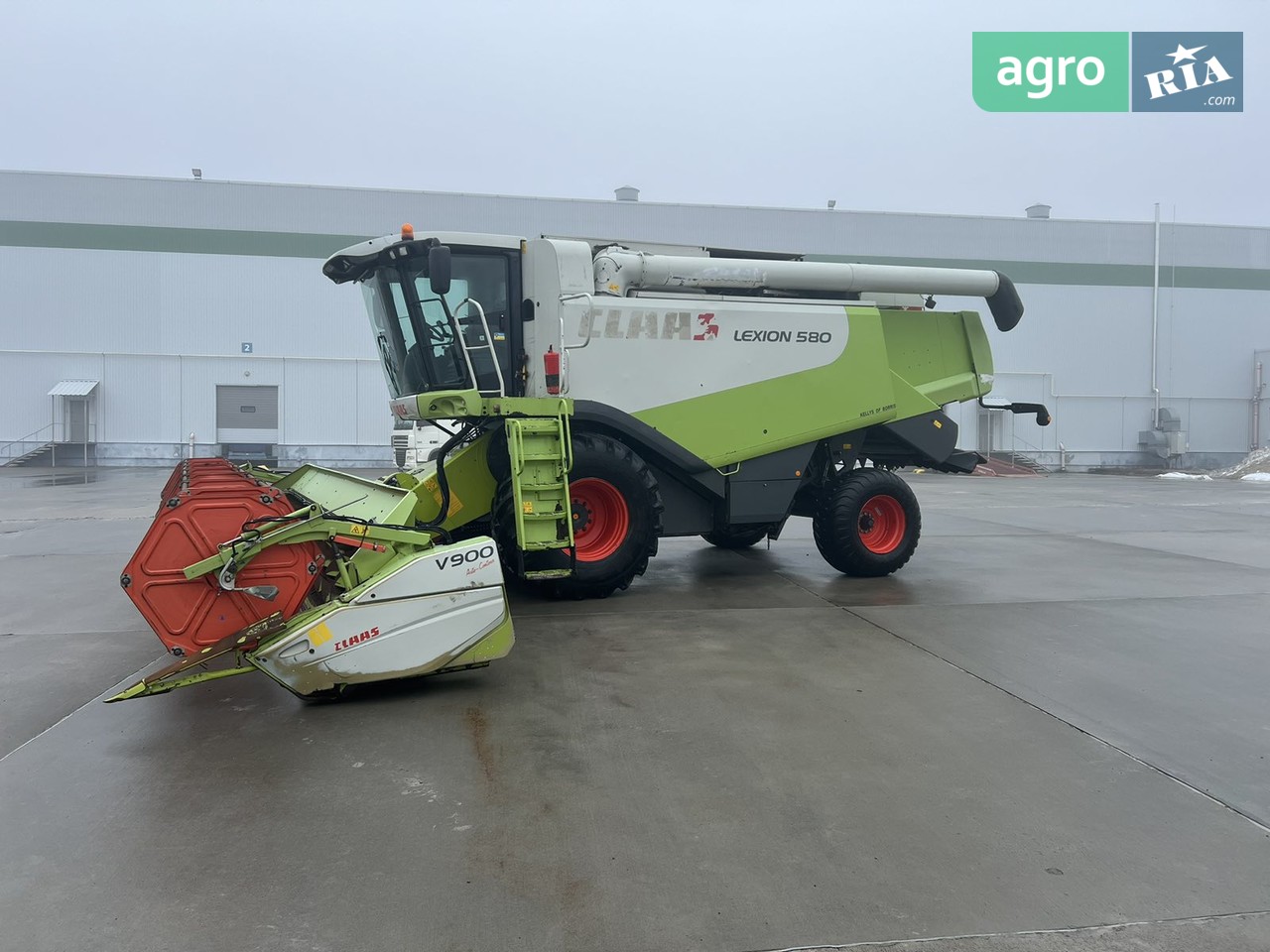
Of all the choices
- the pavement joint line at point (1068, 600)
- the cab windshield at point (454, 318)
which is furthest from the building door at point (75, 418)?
the pavement joint line at point (1068, 600)

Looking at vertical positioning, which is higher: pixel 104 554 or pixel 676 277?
pixel 676 277

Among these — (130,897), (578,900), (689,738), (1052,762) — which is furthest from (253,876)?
(1052,762)

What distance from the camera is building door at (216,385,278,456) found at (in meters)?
27.8

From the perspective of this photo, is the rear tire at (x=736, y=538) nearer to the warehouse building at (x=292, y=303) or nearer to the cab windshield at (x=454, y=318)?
the cab windshield at (x=454, y=318)

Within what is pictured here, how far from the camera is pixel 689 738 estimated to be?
427 centimetres

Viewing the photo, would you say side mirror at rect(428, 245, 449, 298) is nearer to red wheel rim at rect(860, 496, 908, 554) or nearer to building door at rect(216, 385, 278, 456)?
red wheel rim at rect(860, 496, 908, 554)

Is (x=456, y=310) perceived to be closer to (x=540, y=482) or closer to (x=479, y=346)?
(x=479, y=346)

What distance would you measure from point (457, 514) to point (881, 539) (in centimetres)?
415

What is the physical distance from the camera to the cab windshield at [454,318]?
707 cm

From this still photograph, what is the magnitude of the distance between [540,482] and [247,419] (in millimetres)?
→ 24244

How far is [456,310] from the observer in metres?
7.09

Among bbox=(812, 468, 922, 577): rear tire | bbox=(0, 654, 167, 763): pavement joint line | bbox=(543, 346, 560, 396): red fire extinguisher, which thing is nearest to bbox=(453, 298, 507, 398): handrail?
bbox=(543, 346, 560, 396): red fire extinguisher

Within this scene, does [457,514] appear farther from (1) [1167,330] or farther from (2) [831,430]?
(1) [1167,330]

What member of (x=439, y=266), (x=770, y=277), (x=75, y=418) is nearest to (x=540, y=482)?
(x=439, y=266)
